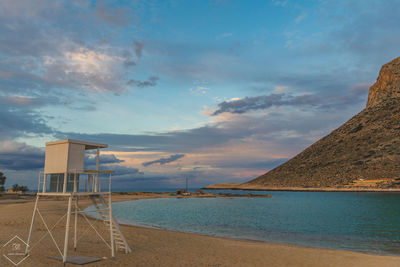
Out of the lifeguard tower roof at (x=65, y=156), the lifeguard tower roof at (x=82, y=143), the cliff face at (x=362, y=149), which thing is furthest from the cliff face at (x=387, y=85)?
the lifeguard tower roof at (x=65, y=156)

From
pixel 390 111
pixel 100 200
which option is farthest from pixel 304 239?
pixel 390 111

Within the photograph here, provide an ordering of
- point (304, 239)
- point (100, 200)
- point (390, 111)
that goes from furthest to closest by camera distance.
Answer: point (390, 111) < point (304, 239) < point (100, 200)

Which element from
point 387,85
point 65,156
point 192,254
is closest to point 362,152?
point 387,85

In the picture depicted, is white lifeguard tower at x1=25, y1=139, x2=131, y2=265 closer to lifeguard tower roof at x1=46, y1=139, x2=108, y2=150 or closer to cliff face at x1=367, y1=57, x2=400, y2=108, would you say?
lifeguard tower roof at x1=46, y1=139, x2=108, y2=150

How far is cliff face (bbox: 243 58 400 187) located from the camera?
392 ft

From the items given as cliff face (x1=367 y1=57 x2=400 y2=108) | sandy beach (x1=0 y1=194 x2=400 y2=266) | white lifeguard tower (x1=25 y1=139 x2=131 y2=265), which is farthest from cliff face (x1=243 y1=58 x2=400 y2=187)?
white lifeguard tower (x1=25 y1=139 x2=131 y2=265)

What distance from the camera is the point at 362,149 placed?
12656 cm

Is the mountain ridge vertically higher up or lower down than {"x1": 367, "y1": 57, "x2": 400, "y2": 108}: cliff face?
lower down

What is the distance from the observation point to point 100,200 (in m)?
16.5

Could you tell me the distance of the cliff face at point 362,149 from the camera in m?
120

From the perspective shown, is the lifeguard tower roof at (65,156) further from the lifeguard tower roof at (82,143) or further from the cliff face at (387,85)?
the cliff face at (387,85)

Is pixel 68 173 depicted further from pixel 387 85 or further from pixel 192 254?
pixel 387 85

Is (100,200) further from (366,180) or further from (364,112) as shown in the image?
(364,112)

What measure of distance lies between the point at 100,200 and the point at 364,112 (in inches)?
6245
